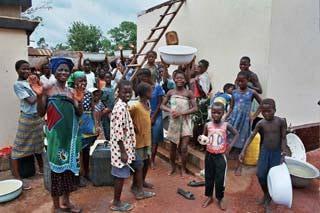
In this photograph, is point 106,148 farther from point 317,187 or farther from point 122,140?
point 317,187

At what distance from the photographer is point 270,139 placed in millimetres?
3432

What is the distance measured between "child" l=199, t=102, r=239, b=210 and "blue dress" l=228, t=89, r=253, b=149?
0.82 meters

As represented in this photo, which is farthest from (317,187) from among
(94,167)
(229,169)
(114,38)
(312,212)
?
(114,38)

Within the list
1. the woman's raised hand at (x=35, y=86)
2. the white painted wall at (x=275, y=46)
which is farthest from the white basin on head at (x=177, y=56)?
the woman's raised hand at (x=35, y=86)

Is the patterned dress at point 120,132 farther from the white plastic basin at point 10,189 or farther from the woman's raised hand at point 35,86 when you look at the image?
the white plastic basin at point 10,189

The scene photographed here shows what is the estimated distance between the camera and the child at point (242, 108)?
4152 millimetres

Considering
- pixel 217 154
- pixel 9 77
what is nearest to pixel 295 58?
pixel 217 154

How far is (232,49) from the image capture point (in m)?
5.53

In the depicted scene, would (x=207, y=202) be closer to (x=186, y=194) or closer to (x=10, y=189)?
(x=186, y=194)

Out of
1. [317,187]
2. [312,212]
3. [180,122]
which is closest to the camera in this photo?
[312,212]

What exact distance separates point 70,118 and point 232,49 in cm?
354

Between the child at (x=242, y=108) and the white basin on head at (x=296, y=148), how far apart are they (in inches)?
35.3

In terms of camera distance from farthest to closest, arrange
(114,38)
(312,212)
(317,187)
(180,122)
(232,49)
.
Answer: (114,38), (232,49), (180,122), (317,187), (312,212)

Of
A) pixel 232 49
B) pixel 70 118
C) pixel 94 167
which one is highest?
pixel 232 49
